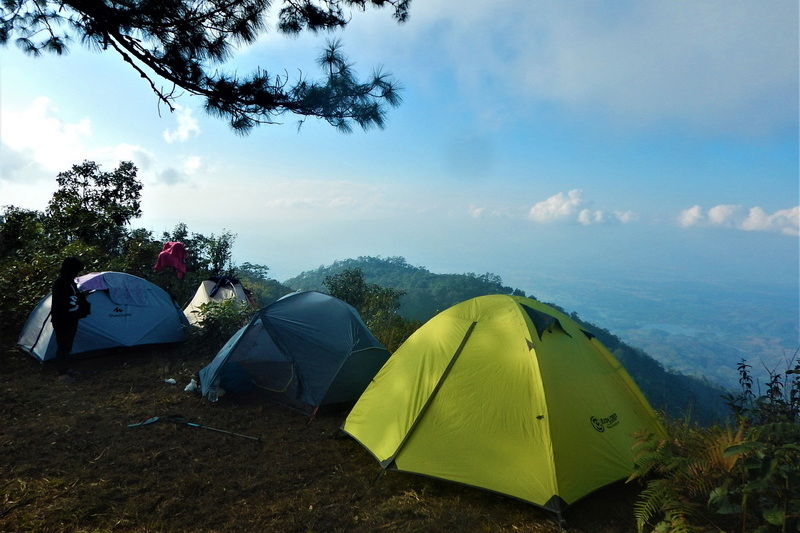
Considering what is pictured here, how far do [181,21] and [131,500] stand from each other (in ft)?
16.9

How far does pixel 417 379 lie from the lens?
443 centimetres

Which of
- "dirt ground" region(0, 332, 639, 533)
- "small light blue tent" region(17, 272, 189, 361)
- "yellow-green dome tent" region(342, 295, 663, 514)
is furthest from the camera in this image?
"small light blue tent" region(17, 272, 189, 361)

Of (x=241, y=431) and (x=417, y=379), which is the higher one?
(x=417, y=379)

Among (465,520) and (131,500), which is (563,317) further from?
(131,500)

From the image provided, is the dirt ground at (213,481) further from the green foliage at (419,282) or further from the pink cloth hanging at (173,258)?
the green foliage at (419,282)

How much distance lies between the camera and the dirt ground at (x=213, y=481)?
3.43 meters

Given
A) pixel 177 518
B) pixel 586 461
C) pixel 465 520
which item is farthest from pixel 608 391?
pixel 177 518

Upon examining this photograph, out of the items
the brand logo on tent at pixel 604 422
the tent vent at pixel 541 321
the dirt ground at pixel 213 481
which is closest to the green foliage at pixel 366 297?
the dirt ground at pixel 213 481

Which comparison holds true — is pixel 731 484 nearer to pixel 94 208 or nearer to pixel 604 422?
pixel 604 422

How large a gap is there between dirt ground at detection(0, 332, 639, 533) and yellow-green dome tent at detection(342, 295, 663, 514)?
268 millimetres

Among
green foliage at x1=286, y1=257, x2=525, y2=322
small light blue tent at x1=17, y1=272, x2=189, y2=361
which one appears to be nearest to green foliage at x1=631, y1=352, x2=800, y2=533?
small light blue tent at x1=17, y1=272, x2=189, y2=361

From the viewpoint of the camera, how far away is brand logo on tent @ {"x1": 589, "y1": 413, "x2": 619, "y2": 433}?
12.9 feet

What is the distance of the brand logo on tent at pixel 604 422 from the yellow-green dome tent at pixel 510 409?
0.01m

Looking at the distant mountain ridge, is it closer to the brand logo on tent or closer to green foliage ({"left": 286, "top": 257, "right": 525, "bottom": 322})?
green foliage ({"left": 286, "top": 257, "right": 525, "bottom": 322})
